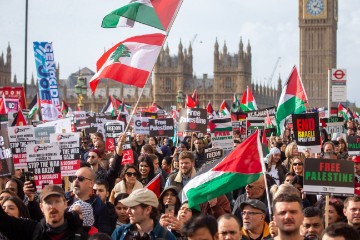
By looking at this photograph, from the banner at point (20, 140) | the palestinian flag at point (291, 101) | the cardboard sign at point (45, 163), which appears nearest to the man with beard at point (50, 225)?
the cardboard sign at point (45, 163)

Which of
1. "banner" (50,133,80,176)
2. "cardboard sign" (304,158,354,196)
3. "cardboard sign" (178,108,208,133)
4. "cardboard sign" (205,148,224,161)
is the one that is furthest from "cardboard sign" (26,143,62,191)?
"cardboard sign" (178,108,208,133)

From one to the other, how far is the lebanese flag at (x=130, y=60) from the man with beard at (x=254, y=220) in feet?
14.3

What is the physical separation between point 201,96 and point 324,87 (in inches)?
507

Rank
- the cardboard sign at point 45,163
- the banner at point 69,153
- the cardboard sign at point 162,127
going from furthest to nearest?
the cardboard sign at point 162,127
the banner at point 69,153
the cardboard sign at point 45,163

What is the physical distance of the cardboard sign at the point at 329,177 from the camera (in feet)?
25.2

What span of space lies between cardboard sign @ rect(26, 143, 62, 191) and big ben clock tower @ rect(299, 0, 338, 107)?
92635 millimetres

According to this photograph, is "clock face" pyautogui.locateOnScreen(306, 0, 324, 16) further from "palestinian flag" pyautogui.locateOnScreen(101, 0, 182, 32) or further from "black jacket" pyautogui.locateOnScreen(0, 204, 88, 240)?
"black jacket" pyautogui.locateOnScreen(0, 204, 88, 240)

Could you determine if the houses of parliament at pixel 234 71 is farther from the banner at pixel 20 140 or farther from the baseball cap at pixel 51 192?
the baseball cap at pixel 51 192

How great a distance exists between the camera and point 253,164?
25.4 feet

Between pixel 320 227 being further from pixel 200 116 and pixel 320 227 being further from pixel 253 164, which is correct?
pixel 200 116

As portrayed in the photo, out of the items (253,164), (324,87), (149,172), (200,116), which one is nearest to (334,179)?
(253,164)

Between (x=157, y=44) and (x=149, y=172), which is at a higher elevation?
(x=157, y=44)

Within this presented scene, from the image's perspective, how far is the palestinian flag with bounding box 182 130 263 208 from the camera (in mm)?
Answer: 7477

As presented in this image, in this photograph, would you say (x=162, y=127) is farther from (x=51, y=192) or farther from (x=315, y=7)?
(x=315, y=7)
